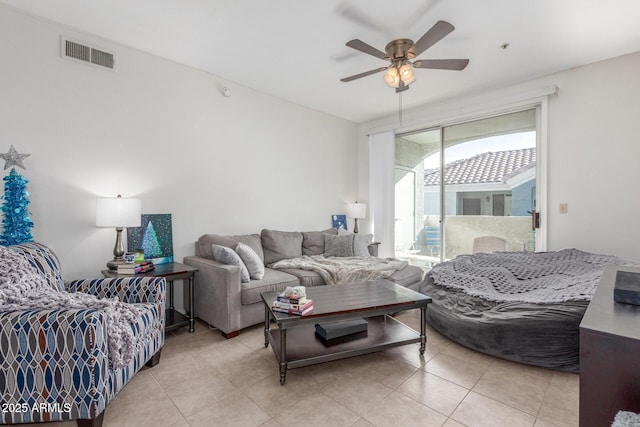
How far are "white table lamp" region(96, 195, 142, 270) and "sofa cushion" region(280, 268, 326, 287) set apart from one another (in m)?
1.53

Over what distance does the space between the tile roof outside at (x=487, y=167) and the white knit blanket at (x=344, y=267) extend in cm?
169

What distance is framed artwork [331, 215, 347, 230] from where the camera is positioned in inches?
195

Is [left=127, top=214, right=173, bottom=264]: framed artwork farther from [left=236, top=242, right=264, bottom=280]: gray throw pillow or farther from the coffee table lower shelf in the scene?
the coffee table lower shelf

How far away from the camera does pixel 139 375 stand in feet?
6.72

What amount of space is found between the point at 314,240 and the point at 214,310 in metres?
1.78

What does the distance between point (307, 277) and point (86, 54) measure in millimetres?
2816

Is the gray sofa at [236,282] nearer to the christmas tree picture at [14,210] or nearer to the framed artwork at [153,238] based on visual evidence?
the framed artwork at [153,238]

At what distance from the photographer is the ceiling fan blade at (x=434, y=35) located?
6.72 ft

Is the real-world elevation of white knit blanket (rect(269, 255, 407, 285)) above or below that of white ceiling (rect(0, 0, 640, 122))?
below

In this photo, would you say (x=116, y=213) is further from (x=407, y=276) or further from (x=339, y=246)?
(x=407, y=276)

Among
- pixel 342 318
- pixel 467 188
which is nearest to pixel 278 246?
pixel 342 318

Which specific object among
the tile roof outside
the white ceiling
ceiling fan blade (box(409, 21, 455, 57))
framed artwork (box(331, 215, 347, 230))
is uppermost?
the white ceiling

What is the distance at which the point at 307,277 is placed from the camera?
3123mm

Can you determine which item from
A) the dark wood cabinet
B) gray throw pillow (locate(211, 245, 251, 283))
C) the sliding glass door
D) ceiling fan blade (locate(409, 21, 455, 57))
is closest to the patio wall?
the sliding glass door
